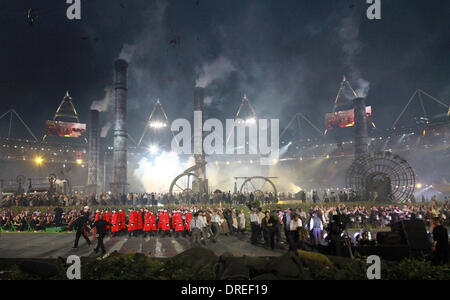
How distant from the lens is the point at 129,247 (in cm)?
1384

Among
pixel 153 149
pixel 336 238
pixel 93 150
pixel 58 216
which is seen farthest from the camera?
pixel 153 149

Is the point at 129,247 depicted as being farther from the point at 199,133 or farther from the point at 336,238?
the point at 199,133

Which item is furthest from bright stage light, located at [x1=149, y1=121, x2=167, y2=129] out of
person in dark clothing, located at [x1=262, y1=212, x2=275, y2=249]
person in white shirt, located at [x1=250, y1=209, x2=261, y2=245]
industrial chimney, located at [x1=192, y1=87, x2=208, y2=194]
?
person in dark clothing, located at [x1=262, y1=212, x2=275, y2=249]

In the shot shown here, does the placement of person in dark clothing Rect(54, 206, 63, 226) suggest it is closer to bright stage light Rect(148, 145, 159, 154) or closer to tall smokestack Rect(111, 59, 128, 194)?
tall smokestack Rect(111, 59, 128, 194)

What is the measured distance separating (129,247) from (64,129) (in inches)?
2092

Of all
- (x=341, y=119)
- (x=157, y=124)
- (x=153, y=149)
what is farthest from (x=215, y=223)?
(x=157, y=124)

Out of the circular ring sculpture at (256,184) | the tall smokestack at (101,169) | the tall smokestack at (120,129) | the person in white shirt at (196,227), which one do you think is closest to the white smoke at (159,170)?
the tall smokestack at (101,169)

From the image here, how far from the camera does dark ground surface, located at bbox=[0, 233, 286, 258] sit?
12305 millimetres

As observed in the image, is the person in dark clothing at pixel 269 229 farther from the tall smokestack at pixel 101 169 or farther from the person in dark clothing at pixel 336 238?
the tall smokestack at pixel 101 169

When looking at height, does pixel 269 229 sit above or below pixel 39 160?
below

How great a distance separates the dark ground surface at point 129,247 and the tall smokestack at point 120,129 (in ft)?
67.3

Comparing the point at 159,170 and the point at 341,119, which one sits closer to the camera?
the point at 341,119

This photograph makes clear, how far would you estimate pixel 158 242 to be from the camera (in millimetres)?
15312

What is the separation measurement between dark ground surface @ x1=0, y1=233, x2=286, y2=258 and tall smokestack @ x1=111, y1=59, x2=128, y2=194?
67.3 feet
